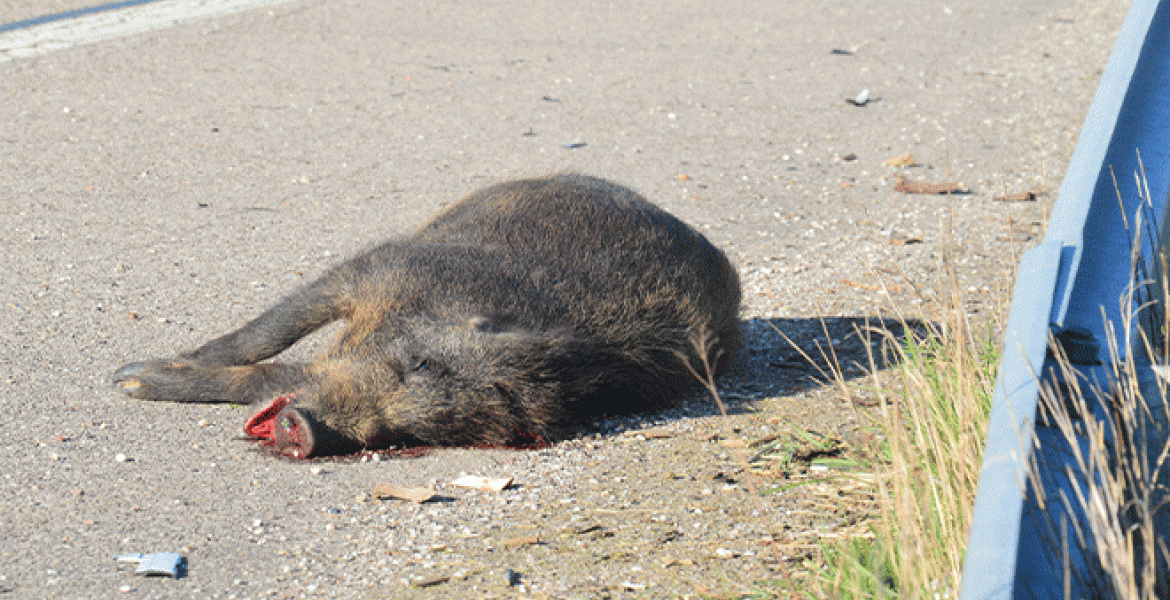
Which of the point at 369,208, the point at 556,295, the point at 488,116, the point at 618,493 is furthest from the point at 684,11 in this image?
the point at 618,493

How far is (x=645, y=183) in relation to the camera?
310 inches

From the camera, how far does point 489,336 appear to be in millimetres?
4547

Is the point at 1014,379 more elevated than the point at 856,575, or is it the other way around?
the point at 1014,379

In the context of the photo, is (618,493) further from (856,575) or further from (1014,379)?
(1014,379)

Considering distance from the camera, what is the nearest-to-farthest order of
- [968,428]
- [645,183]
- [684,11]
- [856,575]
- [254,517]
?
[856,575] < [968,428] < [254,517] < [645,183] < [684,11]

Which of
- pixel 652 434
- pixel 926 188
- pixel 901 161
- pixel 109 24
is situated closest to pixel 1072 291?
pixel 652 434

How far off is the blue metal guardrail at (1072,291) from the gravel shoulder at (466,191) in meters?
0.49

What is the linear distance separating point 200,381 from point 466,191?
301 centimetres

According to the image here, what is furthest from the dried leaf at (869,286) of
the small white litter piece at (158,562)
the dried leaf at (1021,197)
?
the small white litter piece at (158,562)

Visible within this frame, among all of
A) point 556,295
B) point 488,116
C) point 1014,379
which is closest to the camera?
point 1014,379

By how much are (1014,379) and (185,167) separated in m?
6.12

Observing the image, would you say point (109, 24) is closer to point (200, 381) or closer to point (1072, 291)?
point (200, 381)

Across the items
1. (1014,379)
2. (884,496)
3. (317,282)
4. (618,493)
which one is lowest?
(618,493)

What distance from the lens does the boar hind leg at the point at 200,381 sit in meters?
4.79
